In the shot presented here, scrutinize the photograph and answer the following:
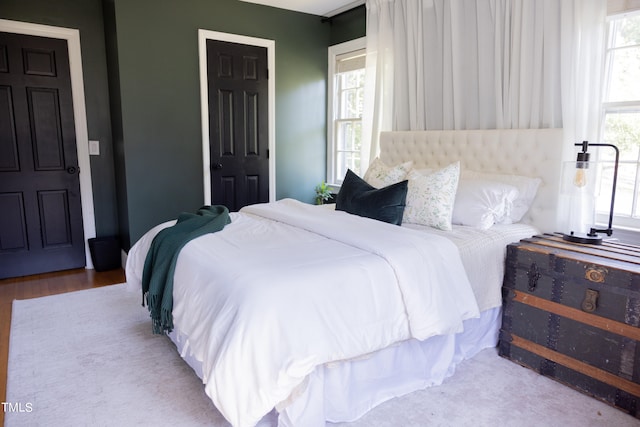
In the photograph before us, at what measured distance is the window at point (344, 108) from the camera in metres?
4.85

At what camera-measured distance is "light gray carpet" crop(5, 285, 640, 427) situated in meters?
2.04

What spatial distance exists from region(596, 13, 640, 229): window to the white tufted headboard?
0.32 m

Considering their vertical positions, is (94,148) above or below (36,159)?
above

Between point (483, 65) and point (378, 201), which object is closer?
point (378, 201)

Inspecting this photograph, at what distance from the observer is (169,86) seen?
4.19 meters

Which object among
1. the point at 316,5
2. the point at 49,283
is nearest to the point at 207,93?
the point at 316,5

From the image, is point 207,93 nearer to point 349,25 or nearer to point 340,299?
point 349,25

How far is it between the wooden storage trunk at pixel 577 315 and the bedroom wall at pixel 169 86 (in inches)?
125

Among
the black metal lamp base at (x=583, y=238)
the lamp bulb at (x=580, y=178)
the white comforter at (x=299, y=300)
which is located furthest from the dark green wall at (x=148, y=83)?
the black metal lamp base at (x=583, y=238)

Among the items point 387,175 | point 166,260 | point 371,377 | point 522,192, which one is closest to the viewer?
point 371,377

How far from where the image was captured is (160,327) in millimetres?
2369

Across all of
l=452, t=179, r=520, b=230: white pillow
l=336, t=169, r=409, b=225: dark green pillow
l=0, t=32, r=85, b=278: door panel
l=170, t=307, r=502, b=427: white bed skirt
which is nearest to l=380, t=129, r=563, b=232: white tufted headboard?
l=452, t=179, r=520, b=230: white pillow

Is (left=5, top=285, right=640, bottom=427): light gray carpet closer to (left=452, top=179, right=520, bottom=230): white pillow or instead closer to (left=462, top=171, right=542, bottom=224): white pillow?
(left=452, top=179, right=520, bottom=230): white pillow

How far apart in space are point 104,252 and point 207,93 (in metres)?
1.95
